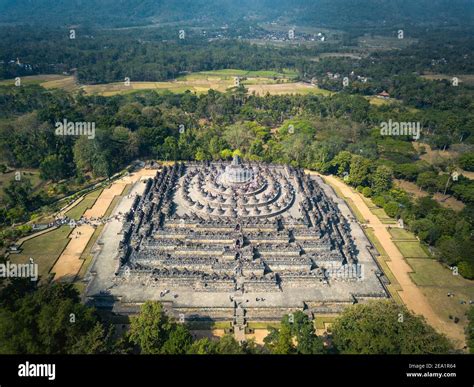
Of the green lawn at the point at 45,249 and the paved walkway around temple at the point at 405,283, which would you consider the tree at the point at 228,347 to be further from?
the green lawn at the point at 45,249

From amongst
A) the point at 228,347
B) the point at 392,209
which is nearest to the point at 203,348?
the point at 228,347

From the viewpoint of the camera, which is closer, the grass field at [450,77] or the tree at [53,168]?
the tree at [53,168]

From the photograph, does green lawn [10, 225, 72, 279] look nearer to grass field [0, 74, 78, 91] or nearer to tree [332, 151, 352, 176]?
tree [332, 151, 352, 176]

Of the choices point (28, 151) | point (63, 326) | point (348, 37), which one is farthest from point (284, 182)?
point (348, 37)

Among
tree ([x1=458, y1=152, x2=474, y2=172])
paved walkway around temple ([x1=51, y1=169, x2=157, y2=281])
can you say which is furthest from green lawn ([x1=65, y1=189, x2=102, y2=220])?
tree ([x1=458, y1=152, x2=474, y2=172])

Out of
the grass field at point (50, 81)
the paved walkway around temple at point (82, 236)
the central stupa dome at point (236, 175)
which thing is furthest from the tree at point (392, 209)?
the grass field at point (50, 81)

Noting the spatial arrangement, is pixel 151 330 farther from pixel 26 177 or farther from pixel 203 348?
pixel 26 177
